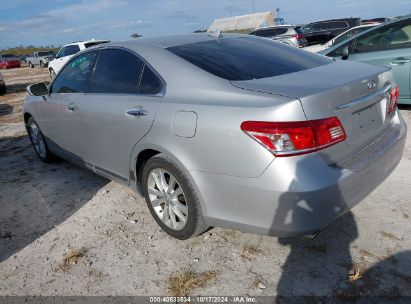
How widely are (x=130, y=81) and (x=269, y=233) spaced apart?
1.79m

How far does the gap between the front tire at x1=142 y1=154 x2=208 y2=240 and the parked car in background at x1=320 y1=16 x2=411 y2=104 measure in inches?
173

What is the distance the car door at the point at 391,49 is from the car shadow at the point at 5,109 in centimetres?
893

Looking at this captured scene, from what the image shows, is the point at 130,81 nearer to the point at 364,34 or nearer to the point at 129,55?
the point at 129,55

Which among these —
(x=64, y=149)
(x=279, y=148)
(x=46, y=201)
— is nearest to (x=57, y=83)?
(x=64, y=149)

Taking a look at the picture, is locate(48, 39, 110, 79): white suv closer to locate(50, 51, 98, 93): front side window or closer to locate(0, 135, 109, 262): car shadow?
locate(0, 135, 109, 262): car shadow

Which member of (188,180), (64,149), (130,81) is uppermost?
(130,81)

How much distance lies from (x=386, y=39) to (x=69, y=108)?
16.2ft

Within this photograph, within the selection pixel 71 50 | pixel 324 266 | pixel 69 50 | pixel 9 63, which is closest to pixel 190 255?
pixel 324 266

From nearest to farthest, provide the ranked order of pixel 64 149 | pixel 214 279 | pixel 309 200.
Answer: pixel 309 200 → pixel 214 279 → pixel 64 149

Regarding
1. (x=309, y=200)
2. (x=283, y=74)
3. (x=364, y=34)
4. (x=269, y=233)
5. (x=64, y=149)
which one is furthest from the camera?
(x=364, y=34)

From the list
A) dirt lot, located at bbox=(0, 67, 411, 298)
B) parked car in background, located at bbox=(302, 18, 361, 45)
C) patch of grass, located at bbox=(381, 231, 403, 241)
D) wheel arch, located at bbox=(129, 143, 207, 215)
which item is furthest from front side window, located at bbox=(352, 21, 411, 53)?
parked car in background, located at bbox=(302, 18, 361, 45)

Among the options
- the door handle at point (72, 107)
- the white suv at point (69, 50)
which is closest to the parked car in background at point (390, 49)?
the door handle at point (72, 107)

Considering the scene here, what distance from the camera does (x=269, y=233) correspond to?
2455 millimetres

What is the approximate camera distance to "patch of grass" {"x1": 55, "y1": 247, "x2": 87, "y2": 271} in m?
3.00
